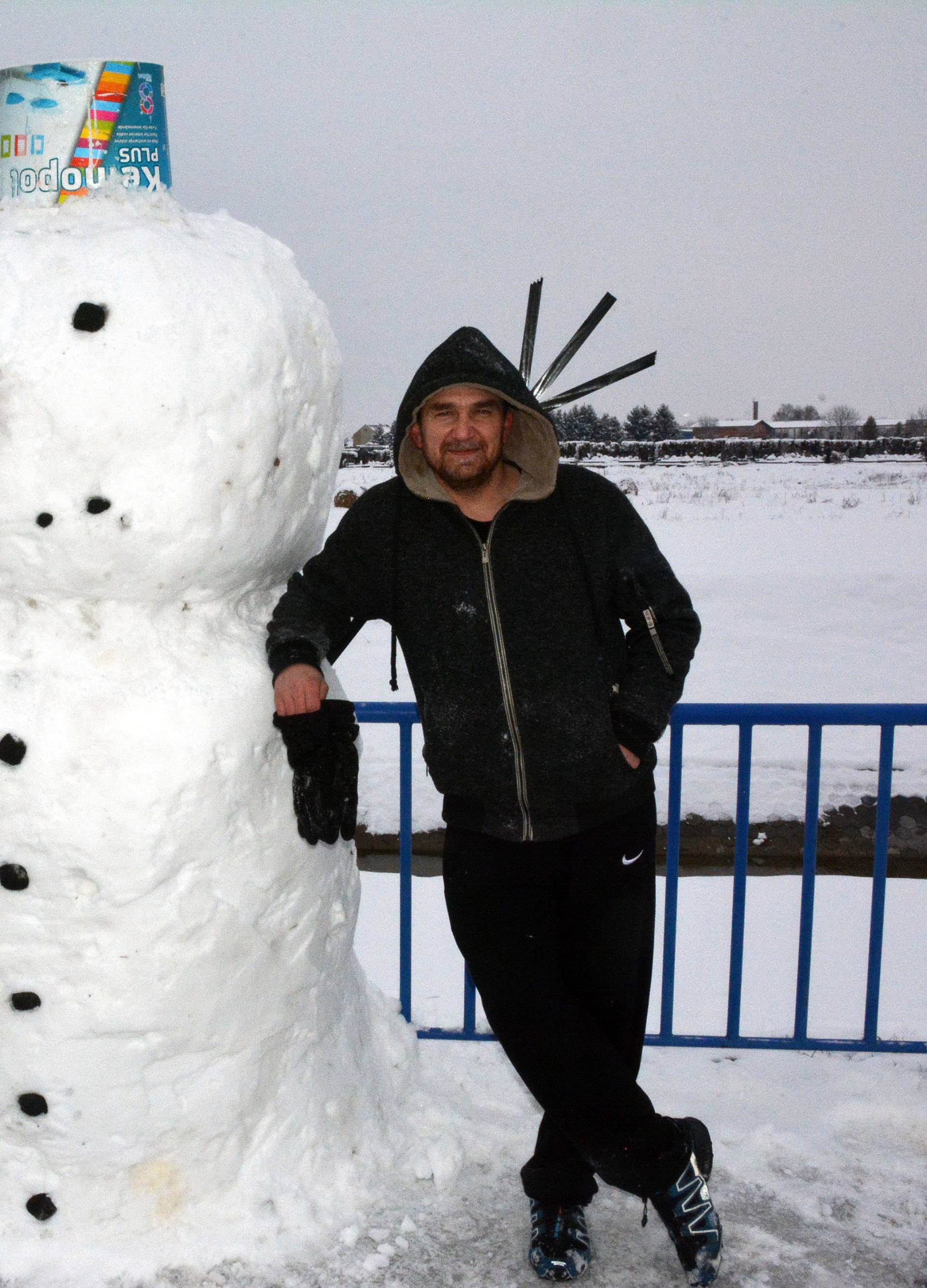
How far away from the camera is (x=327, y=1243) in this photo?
2195 millimetres

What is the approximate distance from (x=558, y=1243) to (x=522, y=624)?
123cm

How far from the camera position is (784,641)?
32.4ft

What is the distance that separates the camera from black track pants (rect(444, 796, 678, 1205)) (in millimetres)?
2115

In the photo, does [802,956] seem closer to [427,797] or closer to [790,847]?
[790,847]

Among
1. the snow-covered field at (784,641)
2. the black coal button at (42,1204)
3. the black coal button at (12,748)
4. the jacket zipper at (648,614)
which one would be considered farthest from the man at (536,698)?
the snow-covered field at (784,641)

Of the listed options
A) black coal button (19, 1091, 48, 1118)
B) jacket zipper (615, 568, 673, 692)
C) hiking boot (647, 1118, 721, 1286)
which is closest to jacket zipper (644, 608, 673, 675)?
jacket zipper (615, 568, 673, 692)

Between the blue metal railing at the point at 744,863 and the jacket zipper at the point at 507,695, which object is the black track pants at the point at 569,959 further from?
the blue metal railing at the point at 744,863

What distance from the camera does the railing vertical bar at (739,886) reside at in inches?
109

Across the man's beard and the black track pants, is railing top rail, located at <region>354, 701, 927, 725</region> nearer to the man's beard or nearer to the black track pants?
the black track pants

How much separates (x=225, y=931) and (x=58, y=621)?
655 mm

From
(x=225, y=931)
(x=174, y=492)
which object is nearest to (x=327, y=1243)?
(x=225, y=931)

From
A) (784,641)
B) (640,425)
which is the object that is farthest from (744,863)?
(640,425)

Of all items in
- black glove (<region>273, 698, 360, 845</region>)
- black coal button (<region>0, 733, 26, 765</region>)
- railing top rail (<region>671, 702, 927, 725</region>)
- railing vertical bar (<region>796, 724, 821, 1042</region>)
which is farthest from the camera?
railing vertical bar (<region>796, 724, 821, 1042</region>)

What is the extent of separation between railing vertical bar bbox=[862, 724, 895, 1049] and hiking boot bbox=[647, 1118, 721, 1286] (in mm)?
917
